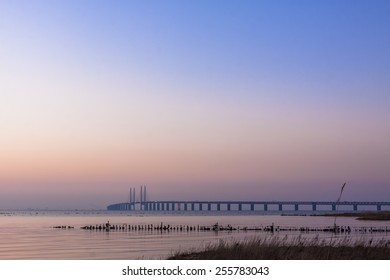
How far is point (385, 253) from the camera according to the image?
25.2 metres

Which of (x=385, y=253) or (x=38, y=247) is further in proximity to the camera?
(x=38, y=247)

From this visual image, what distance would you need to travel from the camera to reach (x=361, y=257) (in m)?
24.3
